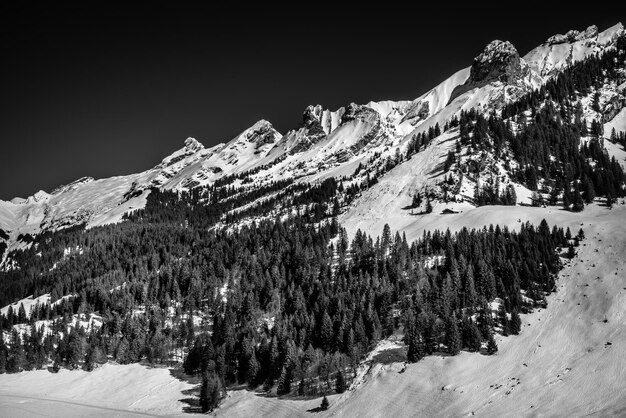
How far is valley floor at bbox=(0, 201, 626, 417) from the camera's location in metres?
71.9

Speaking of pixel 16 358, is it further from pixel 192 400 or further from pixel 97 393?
Answer: pixel 192 400

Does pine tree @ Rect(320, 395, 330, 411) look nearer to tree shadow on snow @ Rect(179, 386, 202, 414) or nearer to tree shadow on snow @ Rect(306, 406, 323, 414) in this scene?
tree shadow on snow @ Rect(306, 406, 323, 414)

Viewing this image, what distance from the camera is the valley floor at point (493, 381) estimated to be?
71875 mm

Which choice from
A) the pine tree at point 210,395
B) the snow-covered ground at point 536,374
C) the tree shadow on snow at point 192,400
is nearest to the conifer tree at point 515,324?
the snow-covered ground at point 536,374

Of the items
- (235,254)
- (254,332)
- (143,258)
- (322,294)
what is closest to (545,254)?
(322,294)

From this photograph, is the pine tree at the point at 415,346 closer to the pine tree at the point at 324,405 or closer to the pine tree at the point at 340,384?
the pine tree at the point at 340,384

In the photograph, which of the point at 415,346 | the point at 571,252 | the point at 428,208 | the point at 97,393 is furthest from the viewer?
the point at 428,208

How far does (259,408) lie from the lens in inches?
3605

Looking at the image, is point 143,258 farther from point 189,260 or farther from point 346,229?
point 346,229

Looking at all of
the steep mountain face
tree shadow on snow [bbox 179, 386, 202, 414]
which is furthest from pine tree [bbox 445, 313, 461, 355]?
tree shadow on snow [bbox 179, 386, 202, 414]

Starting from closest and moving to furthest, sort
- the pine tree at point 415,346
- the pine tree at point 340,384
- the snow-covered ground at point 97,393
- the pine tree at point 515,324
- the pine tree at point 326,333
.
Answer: the pine tree at point 340,384, the pine tree at point 415,346, the pine tree at point 515,324, the snow-covered ground at point 97,393, the pine tree at point 326,333

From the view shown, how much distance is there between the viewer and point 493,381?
80188 millimetres

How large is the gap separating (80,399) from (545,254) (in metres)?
113

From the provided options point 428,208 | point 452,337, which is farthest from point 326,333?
point 428,208
